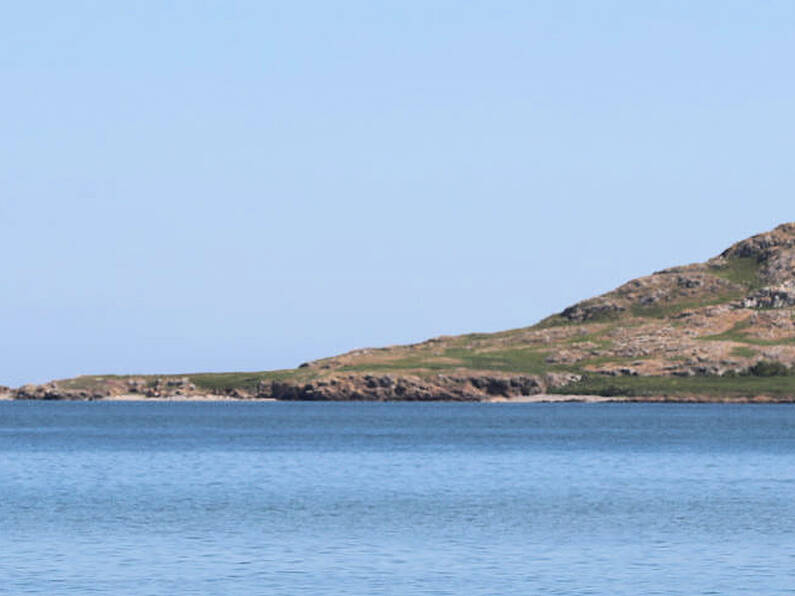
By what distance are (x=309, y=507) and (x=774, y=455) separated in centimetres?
7806

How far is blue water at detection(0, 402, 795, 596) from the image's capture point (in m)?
56.8

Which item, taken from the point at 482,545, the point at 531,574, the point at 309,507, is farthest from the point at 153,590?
the point at 309,507

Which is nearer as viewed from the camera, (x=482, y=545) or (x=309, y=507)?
(x=482, y=545)

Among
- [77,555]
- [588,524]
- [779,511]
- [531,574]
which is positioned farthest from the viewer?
[779,511]

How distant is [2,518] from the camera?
7875 cm

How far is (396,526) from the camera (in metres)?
76.4

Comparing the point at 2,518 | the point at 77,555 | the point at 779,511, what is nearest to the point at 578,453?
the point at 779,511

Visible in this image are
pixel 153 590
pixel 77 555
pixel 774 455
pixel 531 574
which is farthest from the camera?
pixel 774 455

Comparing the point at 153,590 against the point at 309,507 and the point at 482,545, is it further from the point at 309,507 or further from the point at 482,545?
the point at 309,507

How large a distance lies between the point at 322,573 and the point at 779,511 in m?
36.3

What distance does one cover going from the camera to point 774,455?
152000 mm

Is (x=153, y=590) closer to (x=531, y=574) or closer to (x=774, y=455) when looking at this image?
(x=531, y=574)

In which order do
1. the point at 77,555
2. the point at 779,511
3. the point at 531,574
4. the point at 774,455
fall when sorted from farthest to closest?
1. the point at 774,455
2. the point at 779,511
3. the point at 77,555
4. the point at 531,574

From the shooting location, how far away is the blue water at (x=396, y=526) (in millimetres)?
56844
